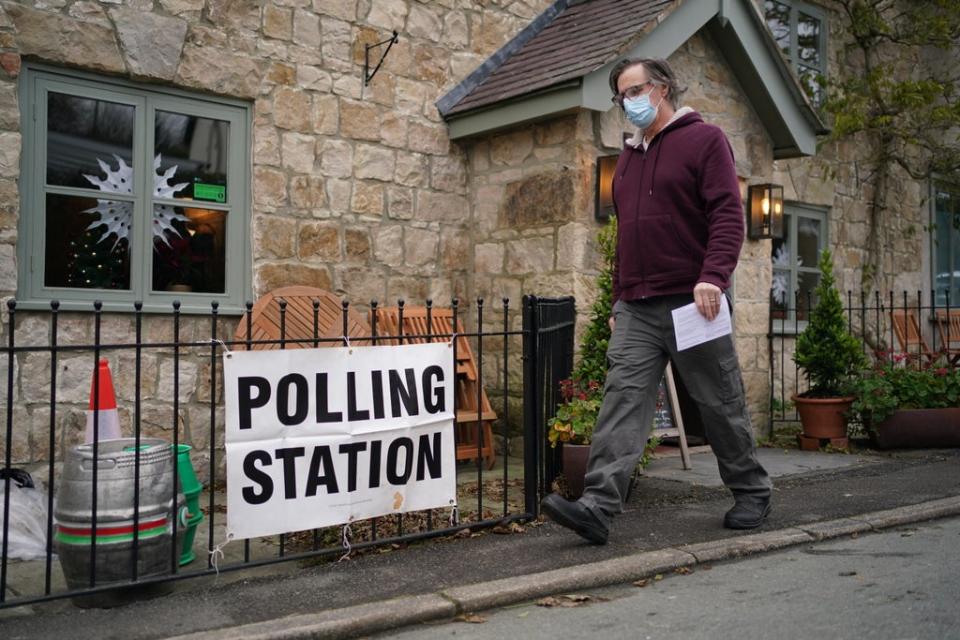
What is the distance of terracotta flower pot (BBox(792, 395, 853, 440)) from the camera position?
25.1ft

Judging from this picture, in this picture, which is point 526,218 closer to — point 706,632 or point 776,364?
point 776,364

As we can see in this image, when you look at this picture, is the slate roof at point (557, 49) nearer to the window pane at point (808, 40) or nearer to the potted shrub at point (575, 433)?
the potted shrub at point (575, 433)

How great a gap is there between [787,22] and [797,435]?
207 inches

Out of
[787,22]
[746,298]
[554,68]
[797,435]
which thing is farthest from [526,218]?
[787,22]

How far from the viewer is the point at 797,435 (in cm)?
809

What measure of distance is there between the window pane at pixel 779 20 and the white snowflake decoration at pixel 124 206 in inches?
286

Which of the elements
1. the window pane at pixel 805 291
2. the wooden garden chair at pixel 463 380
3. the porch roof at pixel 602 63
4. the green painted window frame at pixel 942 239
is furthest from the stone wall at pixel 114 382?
the green painted window frame at pixel 942 239

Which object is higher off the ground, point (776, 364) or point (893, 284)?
point (893, 284)

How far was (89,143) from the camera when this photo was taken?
5.99 meters

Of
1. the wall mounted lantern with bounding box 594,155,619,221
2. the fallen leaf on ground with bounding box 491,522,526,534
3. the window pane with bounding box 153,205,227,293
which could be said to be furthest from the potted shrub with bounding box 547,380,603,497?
the window pane with bounding box 153,205,227,293

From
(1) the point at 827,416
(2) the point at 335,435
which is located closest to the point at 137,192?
(2) the point at 335,435

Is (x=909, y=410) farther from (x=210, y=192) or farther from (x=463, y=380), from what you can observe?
(x=210, y=192)

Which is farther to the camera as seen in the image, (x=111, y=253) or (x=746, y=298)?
(x=746, y=298)

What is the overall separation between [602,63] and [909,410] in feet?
12.6
